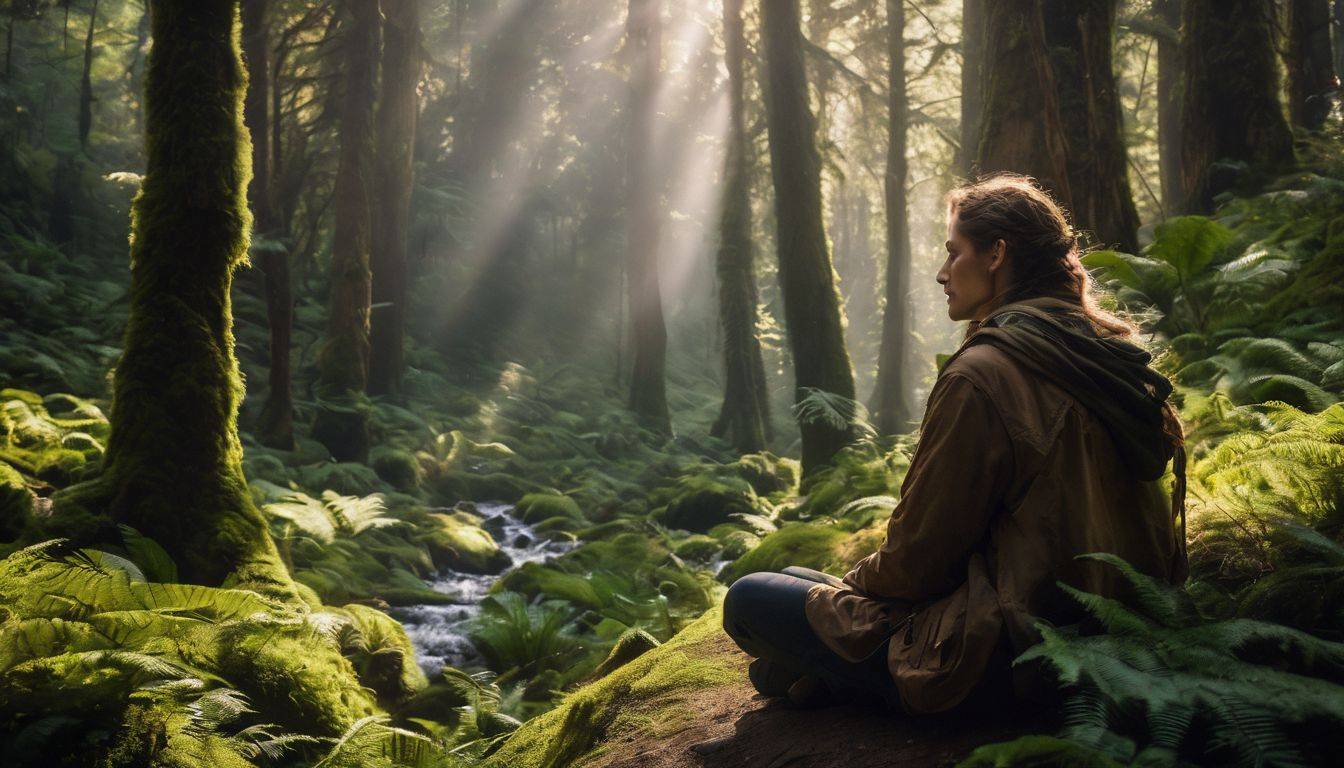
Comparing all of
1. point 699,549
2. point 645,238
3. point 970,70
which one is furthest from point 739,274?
point 699,549

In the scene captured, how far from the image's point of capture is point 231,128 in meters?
5.87

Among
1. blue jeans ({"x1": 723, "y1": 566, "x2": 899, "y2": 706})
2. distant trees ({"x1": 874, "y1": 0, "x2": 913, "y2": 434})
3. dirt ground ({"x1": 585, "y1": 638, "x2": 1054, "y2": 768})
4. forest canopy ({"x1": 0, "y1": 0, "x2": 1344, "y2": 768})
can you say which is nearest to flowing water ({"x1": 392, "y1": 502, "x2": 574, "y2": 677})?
forest canopy ({"x1": 0, "y1": 0, "x2": 1344, "y2": 768})

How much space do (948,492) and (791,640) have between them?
912 millimetres

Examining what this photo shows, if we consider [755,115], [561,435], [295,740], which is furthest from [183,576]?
[755,115]

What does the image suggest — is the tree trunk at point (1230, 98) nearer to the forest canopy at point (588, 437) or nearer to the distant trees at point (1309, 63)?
the forest canopy at point (588, 437)

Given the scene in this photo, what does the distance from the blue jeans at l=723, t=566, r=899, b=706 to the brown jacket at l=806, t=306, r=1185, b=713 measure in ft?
0.78

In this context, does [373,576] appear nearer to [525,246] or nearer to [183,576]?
[183,576]

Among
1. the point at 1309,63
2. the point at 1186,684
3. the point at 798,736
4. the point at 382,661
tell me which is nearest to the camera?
the point at 1186,684

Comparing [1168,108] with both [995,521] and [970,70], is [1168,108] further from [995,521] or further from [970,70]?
[995,521]

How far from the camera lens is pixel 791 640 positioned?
3084mm

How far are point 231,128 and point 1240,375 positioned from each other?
6624mm

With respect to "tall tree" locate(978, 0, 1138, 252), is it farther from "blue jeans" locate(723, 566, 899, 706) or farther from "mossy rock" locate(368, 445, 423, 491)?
"mossy rock" locate(368, 445, 423, 491)

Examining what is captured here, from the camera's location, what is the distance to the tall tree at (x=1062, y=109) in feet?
24.3

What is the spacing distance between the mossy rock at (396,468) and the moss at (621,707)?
30.7ft
